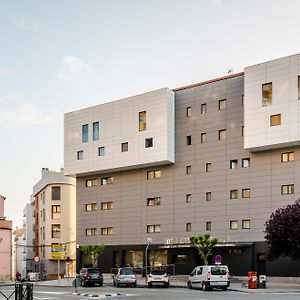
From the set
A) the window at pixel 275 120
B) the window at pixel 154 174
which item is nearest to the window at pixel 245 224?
the window at pixel 275 120

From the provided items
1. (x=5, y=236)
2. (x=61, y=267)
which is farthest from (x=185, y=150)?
(x=61, y=267)

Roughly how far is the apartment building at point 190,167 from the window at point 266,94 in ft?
0.29

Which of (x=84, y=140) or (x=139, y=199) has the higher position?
(x=84, y=140)

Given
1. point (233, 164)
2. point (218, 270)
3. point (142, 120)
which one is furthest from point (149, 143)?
point (218, 270)

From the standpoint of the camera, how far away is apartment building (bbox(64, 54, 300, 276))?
5866cm

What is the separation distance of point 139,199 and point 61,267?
31858 millimetres

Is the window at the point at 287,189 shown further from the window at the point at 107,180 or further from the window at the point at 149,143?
the window at the point at 107,180

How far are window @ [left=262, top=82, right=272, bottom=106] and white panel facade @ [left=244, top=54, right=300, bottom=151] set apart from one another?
0.91 feet

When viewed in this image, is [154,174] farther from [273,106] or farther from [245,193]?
[273,106]

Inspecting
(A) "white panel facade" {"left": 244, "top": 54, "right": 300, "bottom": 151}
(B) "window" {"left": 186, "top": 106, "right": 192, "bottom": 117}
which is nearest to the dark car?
(A) "white panel facade" {"left": 244, "top": 54, "right": 300, "bottom": 151}

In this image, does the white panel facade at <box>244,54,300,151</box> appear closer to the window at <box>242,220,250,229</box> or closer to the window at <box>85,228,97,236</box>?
the window at <box>242,220,250,229</box>

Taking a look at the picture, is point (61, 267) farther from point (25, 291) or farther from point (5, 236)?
point (25, 291)

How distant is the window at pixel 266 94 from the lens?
193 ft

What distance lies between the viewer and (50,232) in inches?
3912
